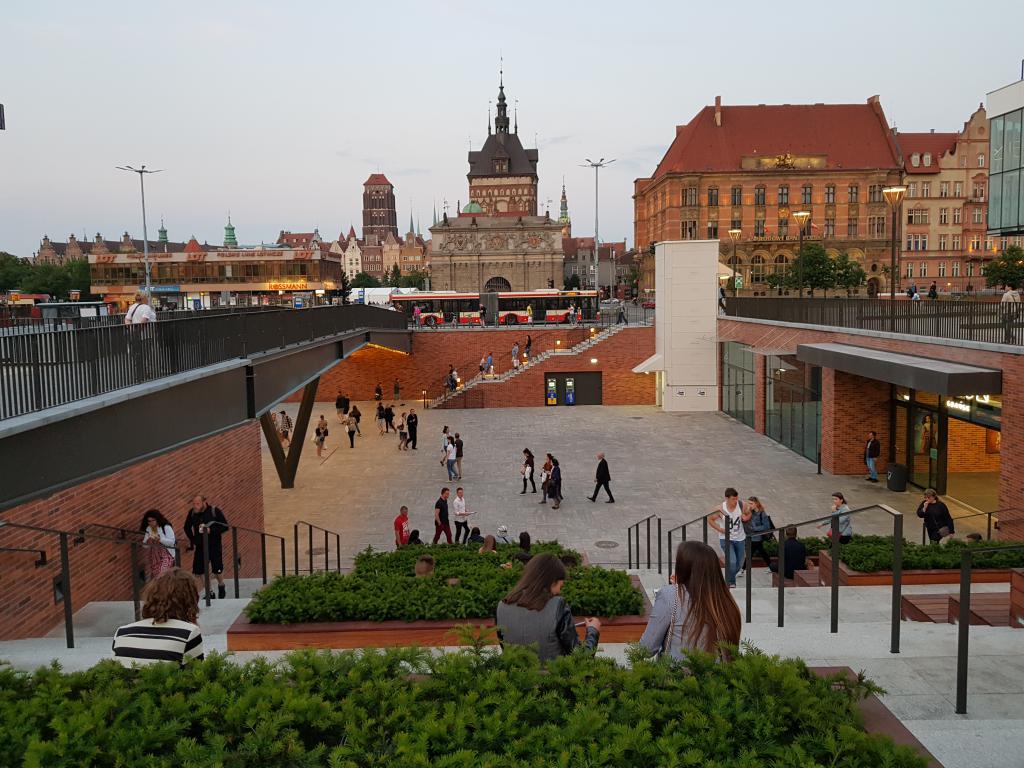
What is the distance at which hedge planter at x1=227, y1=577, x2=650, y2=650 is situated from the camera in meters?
7.89

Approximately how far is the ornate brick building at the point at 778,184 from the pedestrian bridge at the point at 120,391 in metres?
72.7

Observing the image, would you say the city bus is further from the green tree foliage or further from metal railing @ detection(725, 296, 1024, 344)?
the green tree foliage

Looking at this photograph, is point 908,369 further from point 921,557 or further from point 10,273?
point 10,273

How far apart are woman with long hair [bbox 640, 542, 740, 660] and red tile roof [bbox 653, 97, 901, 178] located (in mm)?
80976

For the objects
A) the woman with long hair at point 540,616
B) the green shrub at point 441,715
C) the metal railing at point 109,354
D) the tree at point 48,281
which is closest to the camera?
the green shrub at point 441,715

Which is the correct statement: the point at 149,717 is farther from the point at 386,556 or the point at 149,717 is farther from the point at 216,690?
the point at 386,556

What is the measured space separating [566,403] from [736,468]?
16.5 m

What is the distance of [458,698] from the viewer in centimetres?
430

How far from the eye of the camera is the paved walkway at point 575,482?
1850cm

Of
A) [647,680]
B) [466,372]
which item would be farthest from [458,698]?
[466,372]

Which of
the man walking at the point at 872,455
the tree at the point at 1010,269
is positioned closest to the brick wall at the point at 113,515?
the man walking at the point at 872,455

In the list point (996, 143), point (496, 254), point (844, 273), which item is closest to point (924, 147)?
point (844, 273)

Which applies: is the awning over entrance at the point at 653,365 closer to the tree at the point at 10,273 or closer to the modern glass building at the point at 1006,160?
the modern glass building at the point at 1006,160

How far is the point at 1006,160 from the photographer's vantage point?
31.7 m
